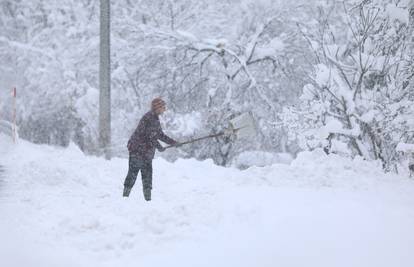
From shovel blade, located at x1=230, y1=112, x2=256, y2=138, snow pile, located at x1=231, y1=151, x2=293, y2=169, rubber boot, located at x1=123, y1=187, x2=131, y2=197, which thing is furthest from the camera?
snow pile, located at x1=231, y1=151, x2=293, y2=169

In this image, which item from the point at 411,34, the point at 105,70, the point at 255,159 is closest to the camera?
the point at 411,34

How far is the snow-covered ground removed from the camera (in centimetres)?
577

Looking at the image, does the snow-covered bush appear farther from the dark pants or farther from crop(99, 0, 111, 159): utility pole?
the dark pants

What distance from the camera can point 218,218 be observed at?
710cm

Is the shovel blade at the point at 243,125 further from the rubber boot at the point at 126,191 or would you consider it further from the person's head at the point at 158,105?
the rubber boot at the point at 126,191

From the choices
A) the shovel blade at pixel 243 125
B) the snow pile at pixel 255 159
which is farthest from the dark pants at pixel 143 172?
the snow pile at pixel 255 159

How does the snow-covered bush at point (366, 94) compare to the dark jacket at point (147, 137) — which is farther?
the snow-covered bush at point (366, 94)

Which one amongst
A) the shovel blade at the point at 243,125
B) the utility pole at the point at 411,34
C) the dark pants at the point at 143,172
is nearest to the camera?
the dark pants at the point at 143,172

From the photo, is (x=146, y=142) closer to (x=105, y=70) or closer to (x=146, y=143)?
(x=146, y=143)

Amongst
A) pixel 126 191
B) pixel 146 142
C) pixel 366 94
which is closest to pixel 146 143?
pixel 146 142

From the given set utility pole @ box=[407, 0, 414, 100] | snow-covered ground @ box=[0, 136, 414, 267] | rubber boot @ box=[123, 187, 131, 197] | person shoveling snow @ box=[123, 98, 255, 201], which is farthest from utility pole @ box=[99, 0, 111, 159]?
utility pole @ box=[407, 0, 414, 100]

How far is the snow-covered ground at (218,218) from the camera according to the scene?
5770 mm

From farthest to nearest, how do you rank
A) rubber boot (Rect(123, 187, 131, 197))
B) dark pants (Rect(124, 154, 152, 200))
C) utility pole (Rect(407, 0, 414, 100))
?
utility pole (Rect(407, 0, 414, 100)) < rubber boot (Rect(123, 187, 131, 197)) < dark pants (Rect(124, 154, 152, 200))

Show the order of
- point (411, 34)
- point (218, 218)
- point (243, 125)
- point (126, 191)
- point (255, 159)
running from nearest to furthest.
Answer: point (218, 218), point (126, 191), point (243, 125), point (411, 34), point (255, 159)
